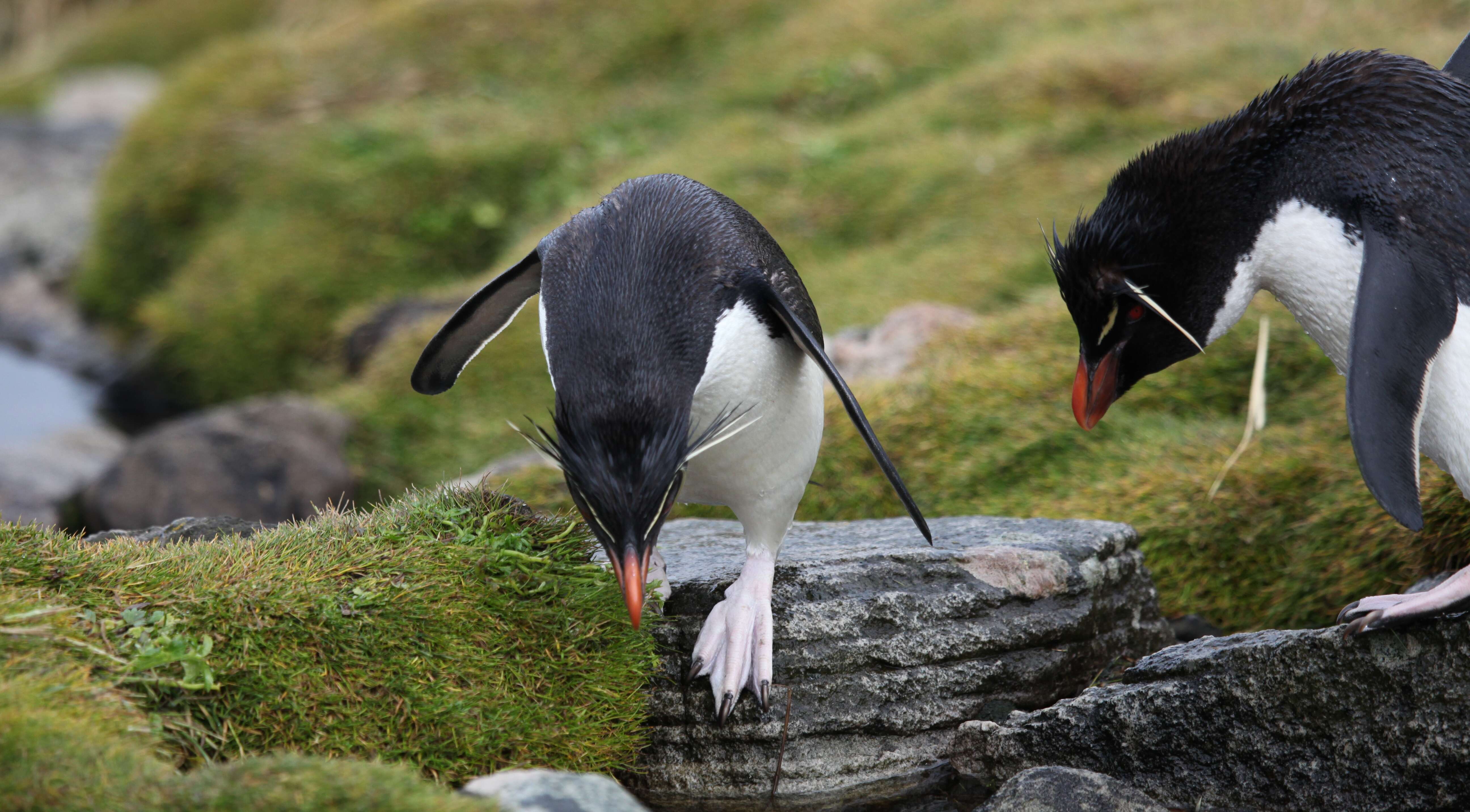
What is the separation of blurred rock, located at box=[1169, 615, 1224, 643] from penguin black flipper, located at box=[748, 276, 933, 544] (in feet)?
4.18

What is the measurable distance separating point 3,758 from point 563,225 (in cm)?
177

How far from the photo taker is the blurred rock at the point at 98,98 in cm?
1447

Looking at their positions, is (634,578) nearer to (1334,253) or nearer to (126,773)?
(126,773)

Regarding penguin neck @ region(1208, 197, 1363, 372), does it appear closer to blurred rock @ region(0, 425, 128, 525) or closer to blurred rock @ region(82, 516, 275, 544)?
blurred rock @ region(82, 516, 275, 544)

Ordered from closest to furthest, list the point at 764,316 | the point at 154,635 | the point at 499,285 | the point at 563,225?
1. the point at 154,635
2. the point at 764,316
3. the point at 563,225
4. the point at 499,285

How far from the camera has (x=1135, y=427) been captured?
16.0 ft

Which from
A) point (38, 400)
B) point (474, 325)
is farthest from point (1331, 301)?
point (38, 400)

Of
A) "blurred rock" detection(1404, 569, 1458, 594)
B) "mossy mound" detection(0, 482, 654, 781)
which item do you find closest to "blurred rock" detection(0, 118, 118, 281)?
"mossy mound" detection(0, 482, 654, 781)

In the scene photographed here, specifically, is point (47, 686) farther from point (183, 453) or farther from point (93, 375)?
point (93, 375)

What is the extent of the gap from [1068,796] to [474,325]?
2057 millimetres

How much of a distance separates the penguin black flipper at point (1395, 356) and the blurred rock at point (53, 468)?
543cm

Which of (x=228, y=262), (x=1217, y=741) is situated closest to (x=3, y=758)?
(x=1217, y=741)

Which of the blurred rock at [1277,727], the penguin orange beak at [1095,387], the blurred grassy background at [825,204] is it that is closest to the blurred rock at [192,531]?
the blurred grassy background at [825,204]

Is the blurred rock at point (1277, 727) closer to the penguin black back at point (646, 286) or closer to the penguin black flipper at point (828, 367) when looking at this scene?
the penguin black flipper at point (828, 367)
